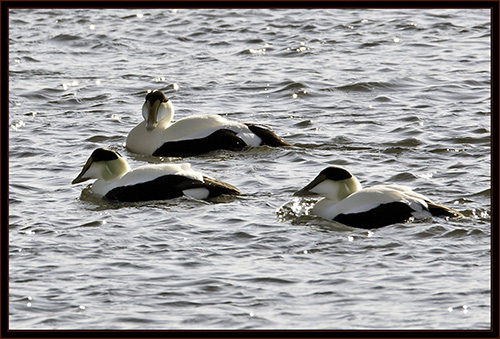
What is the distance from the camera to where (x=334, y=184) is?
30.6 ft

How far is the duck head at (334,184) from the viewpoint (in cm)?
930

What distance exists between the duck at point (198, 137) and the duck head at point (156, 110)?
0.21 ft

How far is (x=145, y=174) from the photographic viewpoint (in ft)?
31.9

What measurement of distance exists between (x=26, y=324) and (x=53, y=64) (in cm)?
947

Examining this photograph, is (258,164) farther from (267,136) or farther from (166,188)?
(166,188)

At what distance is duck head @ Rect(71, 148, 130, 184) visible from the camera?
10.2m

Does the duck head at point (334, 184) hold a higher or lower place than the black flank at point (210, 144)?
higher

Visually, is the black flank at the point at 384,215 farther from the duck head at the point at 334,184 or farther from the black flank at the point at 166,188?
the black flank at the point at 166,188

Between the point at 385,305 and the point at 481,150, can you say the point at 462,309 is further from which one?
the point at 481,150

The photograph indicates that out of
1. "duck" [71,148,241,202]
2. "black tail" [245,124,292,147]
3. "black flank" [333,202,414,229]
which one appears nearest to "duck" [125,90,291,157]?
"black tail" [245,124,292,147]

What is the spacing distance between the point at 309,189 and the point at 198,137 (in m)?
2.43

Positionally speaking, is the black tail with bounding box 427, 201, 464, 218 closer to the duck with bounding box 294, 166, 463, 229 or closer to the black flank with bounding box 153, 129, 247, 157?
the duck with bounding box 294, 166, 463, 229

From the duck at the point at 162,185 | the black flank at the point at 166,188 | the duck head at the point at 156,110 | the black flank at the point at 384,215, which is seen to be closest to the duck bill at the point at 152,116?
the duck head at the point at 156,110

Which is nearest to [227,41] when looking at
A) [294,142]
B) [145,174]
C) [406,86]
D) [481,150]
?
[406,86]
